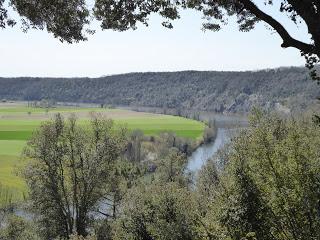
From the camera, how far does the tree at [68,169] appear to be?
41938 mm

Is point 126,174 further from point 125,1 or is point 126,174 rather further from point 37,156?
point 125,1

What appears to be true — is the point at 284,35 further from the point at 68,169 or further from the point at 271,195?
the point at 68,169

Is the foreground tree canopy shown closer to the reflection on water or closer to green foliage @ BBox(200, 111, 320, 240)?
green foliage @ BBox(200, 111, 320, 240)

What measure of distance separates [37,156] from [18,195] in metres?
53.2

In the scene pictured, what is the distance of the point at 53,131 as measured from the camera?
4184 centimetres

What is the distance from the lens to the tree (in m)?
41.9

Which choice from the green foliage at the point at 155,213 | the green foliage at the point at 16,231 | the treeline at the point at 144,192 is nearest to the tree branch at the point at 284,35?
the treeline at the point at 144,192

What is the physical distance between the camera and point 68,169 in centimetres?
4381

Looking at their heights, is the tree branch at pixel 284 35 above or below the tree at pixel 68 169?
above

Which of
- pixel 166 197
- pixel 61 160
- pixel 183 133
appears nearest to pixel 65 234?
pixel 61 160

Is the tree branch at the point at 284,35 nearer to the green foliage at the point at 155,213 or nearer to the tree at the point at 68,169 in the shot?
the green foliage at the point at 155,213

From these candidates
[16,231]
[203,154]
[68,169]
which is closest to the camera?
[68,169]

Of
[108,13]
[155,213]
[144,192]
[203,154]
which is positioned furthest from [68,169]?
[203,154]

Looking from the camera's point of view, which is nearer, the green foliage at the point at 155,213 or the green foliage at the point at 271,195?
the green foliage at the point at 271,195
